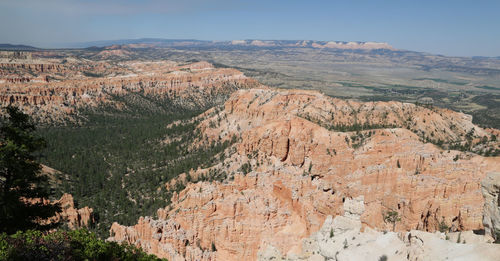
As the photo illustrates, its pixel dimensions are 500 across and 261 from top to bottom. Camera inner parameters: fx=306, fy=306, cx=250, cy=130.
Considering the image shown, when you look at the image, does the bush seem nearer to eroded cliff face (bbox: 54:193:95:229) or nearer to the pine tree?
the pine tree

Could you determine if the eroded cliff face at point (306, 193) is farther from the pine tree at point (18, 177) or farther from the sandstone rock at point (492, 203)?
the sandstone rock at point (492, 203)

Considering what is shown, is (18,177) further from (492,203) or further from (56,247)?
(492,203)

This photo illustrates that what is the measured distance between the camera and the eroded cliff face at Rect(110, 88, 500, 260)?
40750 millimetres

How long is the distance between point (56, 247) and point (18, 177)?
8.13 m

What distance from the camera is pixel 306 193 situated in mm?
45438

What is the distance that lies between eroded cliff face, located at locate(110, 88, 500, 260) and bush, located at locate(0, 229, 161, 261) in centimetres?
1843

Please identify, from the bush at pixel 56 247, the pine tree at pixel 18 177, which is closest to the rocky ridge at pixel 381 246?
the bush at pixel 56 247

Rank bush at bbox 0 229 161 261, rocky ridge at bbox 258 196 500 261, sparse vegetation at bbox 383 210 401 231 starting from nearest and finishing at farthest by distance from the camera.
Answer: bush at bbox 0 229 161 261 → rocky ridge at bbox 258 196 500 261 → sparse vegetation at bbox 383 210 401 231

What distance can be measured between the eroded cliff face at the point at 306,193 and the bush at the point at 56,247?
18.4m

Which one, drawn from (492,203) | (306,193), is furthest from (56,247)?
(306,193)

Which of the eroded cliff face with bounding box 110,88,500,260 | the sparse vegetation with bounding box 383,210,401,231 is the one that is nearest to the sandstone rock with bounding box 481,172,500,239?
the eroded cliff face with bounding box 110,88,500,260

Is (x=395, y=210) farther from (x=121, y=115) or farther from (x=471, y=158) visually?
(x=121, y=115)

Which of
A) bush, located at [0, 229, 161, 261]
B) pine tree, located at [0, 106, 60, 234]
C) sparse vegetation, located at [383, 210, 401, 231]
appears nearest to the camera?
bush, located at [0, 229, 161, 261]

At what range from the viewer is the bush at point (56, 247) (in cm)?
1527
